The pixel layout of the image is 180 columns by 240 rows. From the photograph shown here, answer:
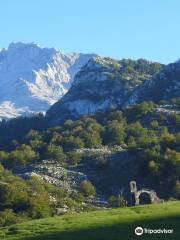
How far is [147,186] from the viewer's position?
132 meters

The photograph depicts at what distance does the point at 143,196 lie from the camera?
107812 mm

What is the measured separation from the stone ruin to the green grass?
1902cm

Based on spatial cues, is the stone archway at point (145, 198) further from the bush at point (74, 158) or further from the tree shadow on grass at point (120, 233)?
the bush at point (74, 158)

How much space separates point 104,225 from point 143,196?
45489 millimetres

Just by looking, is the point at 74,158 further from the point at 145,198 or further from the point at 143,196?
the point at 145,198

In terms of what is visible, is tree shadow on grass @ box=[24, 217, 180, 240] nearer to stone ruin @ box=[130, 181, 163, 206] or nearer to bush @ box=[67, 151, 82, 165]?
stone ruin @ box=[130, 181, 163, 206]

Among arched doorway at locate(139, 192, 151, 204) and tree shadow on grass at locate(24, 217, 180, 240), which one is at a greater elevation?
arched doorway at locate(139, 192, 151, 204)

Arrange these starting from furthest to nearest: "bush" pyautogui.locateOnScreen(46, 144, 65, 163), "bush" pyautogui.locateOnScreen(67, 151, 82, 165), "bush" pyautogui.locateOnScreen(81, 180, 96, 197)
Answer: "bush" pyautogui.locateOnScreen(46, 144, 65, 163) → "bush" pyautogui.locateOnScreen(67, 151, 82, 165) → "bush" pyautogui.locateOnScreen(81, 180, 96, 197)

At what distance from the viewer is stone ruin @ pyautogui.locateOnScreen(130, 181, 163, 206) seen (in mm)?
92688

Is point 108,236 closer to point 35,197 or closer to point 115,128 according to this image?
point 35,197

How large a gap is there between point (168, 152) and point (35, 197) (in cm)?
4443

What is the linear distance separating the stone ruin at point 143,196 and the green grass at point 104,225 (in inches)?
749

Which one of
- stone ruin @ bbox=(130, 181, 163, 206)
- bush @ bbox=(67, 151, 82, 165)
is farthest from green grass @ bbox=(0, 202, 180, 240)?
bush @ bbox=(67, 151, 82, 165)

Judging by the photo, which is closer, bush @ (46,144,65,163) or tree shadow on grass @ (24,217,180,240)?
tree shadow on grass @ (24,217,180,240)
